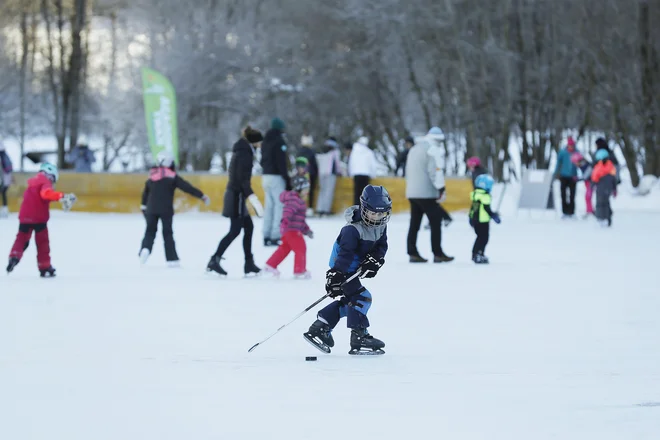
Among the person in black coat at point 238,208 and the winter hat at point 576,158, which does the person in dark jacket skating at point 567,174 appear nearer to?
the winter hat at point 576,158

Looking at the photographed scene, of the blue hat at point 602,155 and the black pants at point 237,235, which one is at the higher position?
the blue hat at point 602,155

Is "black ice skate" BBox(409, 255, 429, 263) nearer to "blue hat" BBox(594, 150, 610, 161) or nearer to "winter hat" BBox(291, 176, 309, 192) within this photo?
"winter hat" BBox(291, 176, 309, 192)

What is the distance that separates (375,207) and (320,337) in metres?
0.90

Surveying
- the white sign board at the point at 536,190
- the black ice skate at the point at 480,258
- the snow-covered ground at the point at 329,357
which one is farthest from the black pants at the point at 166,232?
the white sign board at the point at 536,190

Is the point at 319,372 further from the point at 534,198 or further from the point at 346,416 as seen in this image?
the point at 534,198

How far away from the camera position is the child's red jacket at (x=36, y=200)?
12.5 meters

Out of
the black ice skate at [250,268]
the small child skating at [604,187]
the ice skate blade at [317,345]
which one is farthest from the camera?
the small child skating at [604,187]

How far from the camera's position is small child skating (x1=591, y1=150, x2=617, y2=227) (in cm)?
2166

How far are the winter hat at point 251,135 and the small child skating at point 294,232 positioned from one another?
3.49 feet

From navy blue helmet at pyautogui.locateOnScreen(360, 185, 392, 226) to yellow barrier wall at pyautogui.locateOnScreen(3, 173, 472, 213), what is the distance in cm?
1761

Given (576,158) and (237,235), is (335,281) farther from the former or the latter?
(576,158)

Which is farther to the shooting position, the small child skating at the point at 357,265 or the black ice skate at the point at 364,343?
the black ice skate at the point at 364,343

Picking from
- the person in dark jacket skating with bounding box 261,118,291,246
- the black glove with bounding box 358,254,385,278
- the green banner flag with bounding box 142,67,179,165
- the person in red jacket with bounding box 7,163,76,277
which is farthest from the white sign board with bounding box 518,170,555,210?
the black glove with bounding box 358,254,385,278

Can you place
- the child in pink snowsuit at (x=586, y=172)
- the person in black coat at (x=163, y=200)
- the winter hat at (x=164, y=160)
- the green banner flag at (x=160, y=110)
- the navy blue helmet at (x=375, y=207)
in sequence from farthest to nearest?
the green banner flag at (x=160, y=110) → the child in pink snowsuit at (x=586, y=172) → the winter hat at (x=164, y=160) → the person in black coat at (x=163, y=200) → the navy blue helmet at (x=375, y=207)
